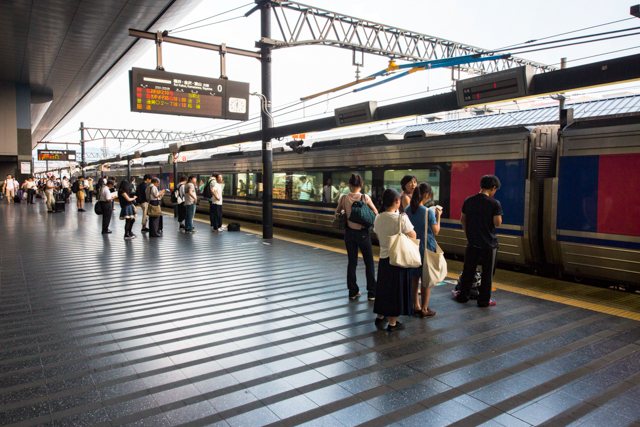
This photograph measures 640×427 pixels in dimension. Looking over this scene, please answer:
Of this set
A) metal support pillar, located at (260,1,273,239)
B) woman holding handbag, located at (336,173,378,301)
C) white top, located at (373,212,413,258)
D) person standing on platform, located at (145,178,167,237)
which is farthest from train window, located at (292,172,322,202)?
white top, located at (373,212,413,258)

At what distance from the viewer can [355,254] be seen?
18.3 ft

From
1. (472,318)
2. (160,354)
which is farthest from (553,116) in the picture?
(160,354)

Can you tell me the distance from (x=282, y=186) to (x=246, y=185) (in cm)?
272

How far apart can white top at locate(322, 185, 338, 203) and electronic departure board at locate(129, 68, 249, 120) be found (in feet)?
9.46

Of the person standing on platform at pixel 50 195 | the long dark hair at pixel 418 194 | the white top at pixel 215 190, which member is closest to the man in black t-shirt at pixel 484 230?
the long dark hair at pixel 418 194

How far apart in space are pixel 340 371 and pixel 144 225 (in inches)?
408

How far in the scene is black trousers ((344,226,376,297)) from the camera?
545 cm

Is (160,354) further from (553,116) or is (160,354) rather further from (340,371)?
(553,116)

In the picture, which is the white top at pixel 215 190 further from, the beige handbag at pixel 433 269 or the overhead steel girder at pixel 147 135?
the overhead steel girder at pixel 147 135

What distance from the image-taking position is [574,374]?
3.48 meters

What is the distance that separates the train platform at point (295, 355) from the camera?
292 cm

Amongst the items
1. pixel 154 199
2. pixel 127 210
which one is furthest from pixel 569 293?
pixel 127 210

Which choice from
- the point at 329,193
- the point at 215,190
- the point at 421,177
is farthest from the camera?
the point at 215,190

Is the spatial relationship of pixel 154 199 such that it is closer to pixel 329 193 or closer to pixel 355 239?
pixel 329 193
